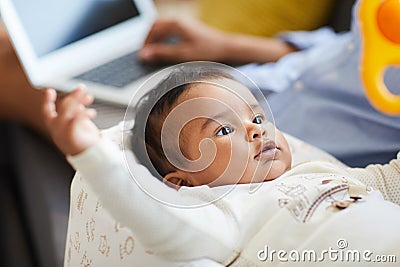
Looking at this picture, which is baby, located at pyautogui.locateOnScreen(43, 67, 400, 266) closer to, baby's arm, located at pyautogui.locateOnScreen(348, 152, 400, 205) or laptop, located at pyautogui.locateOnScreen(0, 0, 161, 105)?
baby's arm, located at pyautogui.locateOnScreen(348, 152, 400, 205)

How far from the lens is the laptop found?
810 mm

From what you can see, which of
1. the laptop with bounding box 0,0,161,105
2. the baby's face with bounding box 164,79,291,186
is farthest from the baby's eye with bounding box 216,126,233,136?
the laptop with bounding box 0,0,161,105

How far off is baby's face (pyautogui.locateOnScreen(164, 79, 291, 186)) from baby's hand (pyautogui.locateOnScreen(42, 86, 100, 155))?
4cm

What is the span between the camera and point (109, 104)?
0.83 metres

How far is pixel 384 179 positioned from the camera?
396mm

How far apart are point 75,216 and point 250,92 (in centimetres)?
16

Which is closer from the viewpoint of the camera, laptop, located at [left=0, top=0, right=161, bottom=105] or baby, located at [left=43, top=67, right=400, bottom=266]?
baby, located at [left=43, top=67, right=400, bottom=266]

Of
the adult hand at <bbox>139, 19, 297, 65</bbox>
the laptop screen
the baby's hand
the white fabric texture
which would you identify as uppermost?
the baby's hand

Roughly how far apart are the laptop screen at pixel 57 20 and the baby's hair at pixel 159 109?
512mm

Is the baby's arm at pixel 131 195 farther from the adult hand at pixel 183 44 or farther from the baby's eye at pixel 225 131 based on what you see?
the adult hand at pixel 183 44

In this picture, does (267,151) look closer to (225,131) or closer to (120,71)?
(225,131)

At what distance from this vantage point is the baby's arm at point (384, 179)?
1.28ft

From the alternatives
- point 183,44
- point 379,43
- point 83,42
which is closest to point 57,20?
point 83,42

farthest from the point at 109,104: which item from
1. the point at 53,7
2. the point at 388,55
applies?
the point at 388,55
